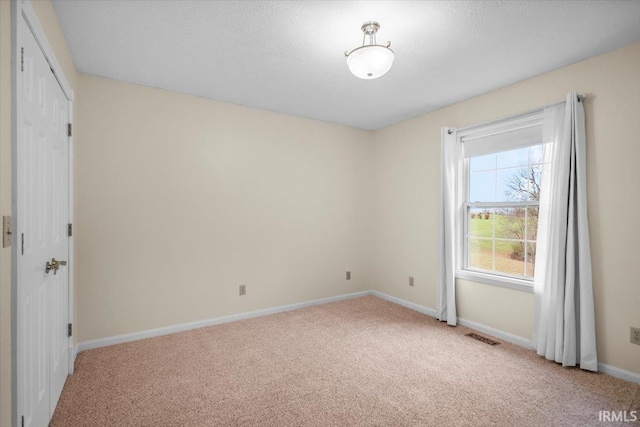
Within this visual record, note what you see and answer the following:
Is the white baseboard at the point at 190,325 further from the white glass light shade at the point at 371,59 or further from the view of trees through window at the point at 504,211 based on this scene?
the white glass light shade at the point at 371,59

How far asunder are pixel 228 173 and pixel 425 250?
8.68 feet

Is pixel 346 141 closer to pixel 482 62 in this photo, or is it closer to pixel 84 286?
pixel 482 62

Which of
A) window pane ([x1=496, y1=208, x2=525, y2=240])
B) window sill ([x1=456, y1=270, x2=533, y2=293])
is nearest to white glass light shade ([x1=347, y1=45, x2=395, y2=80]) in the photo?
window pane ([x1=496, y1=208, x2=525, y2=240])

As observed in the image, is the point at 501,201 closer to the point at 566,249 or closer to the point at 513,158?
the point at 513,158

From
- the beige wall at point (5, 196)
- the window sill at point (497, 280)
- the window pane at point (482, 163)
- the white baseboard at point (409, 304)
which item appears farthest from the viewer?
the white baseboard at point (409, 304)

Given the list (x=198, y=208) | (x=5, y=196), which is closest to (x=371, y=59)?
(x=5, y=196)

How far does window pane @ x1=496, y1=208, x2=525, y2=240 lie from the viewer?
3.14 metres

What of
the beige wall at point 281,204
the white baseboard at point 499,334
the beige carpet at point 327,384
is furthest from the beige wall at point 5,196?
the white baseboard at point 499,334

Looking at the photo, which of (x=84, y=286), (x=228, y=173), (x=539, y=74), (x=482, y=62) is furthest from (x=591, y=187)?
(x=84, y=286)

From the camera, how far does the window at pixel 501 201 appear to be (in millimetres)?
3043

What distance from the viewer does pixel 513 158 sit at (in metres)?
3.19

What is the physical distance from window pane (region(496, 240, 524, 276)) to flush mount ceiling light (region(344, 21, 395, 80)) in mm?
2332

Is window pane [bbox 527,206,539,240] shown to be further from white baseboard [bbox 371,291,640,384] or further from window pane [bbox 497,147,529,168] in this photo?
white baseboard [bbox 371,291,640,384]

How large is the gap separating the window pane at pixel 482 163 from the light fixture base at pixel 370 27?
2043 millimetres
